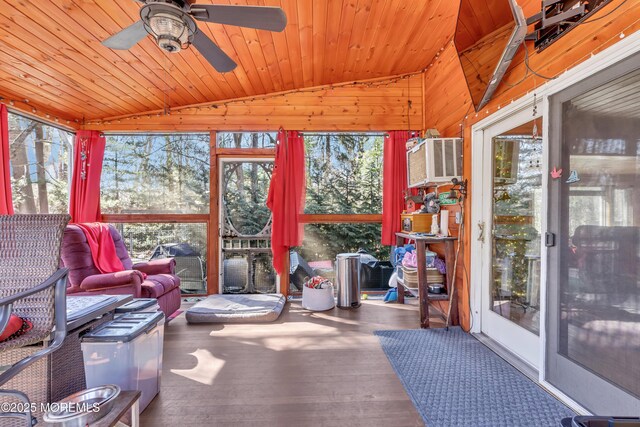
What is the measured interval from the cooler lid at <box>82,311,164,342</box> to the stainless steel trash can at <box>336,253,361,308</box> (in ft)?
7.17

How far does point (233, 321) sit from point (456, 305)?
2.30 metres

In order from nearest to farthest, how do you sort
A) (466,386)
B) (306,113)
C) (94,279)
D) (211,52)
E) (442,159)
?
(466,386) → (211,52) → (94,279) → (442,159) → (306,113)

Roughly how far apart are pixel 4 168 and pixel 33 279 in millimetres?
2611

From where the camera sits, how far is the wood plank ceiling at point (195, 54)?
7.68 ft

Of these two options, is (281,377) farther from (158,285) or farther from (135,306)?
(158,285)

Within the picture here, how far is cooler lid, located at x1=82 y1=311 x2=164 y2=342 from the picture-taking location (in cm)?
159

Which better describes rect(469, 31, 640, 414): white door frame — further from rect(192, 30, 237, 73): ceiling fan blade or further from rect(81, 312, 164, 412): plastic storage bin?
rect(81, 312, 164, 412): plastic storage bin

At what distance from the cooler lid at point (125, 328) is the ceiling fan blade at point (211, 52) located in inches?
68.1

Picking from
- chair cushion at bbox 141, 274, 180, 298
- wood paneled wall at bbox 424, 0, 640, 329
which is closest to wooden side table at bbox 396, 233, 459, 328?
wood paneled wall at bbox 424, 0, 640, 329

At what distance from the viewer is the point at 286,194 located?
157 inches

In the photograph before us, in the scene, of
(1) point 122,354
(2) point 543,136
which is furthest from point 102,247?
(2) point 543,136

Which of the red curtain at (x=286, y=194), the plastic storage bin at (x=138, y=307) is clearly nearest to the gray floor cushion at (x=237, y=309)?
the red curtain at (x=286, y=194)

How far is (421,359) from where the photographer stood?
237 cm

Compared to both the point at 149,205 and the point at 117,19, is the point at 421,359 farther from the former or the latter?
the point at 149,205
